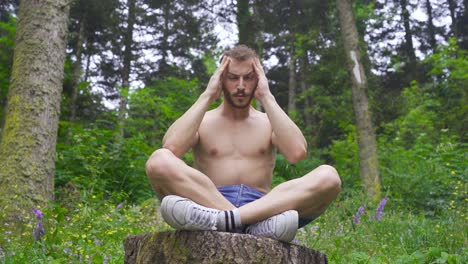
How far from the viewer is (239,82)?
3191 millimetres

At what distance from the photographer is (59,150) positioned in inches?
354

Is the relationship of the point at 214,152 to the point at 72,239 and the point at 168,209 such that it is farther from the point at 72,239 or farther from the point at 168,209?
the point at 72,239

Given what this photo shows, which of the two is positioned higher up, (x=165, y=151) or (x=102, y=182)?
(x=165, y=151)

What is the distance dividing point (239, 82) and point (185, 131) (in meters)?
0.44

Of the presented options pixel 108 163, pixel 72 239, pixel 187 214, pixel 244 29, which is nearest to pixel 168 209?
pixel 187 214

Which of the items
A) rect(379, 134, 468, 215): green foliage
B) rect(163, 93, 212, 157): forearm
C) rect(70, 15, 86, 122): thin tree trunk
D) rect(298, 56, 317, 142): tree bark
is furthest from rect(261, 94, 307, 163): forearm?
rect(70, 15, 86, 122): thin tree trunk

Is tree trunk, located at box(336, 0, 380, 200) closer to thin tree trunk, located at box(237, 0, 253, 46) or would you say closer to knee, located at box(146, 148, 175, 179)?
thin tree trunk, located at box(237, 0, 253, 46)

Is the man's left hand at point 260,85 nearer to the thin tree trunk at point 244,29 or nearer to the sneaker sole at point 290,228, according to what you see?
the sneaker sole at point 290,228

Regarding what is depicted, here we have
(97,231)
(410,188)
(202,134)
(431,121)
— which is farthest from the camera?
(431,121)

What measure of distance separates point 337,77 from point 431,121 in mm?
2533

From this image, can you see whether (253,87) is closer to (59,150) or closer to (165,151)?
(165,151)

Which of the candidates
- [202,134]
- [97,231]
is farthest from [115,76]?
[202,134]

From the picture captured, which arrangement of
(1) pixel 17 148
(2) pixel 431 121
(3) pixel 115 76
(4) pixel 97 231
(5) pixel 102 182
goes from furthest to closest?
(3) pixel 115 76
(2) pixel 431 121
(5) pixel 102 182
(1) pixel 17 148
(4) pixel 97 231

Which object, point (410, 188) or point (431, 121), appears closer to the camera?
point (410, 188)
